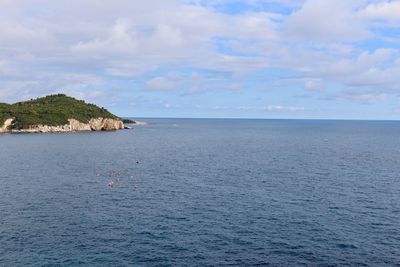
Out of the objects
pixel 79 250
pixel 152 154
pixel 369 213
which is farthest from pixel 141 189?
pixel 152 154

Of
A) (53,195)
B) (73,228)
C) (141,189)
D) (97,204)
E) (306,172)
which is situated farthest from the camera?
(306,172)

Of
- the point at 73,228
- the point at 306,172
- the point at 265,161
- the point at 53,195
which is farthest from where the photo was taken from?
the point at 265,161

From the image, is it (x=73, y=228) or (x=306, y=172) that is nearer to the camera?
(x=73, y=228)

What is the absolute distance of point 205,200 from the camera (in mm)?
82875

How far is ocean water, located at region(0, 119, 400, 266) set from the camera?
55375mm

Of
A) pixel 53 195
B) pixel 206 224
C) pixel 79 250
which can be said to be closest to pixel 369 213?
pixel 206 224

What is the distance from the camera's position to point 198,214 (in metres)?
73.1

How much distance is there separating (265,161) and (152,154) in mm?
45139

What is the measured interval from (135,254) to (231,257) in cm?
1234

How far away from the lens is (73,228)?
6525 centimetres

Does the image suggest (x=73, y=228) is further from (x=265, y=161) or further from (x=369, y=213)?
(x=265, y=161)

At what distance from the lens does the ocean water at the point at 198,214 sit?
182ft

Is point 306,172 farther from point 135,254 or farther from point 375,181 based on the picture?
point 135,254

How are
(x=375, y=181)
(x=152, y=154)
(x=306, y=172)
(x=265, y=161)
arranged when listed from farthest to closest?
(x=152, y=154) < (x=265, y=161) < (x=306, y=172) < (x=375, y=181)
